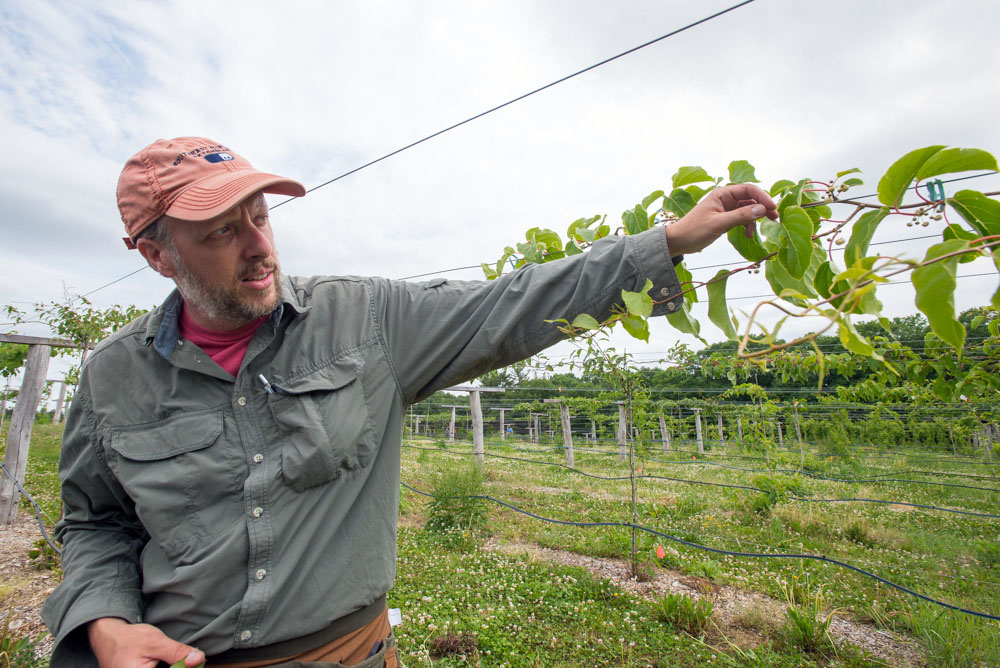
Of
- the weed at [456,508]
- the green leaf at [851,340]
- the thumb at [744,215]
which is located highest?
the thumb at [744,215]

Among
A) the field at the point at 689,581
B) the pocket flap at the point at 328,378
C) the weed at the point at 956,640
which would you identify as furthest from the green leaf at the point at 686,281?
the weed at the point at 956,640

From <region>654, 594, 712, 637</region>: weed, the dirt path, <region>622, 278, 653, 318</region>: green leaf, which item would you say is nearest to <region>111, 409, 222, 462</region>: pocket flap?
<region>622, 278, 653, 318</region>: green leaf

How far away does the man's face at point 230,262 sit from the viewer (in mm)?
1138

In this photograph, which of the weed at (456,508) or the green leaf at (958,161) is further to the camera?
the weed at (456,508)

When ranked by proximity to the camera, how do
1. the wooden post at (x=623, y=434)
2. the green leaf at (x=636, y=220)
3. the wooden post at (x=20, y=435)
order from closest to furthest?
the green leaf at (x=636, y=220) → the wooden post at (x=20, y=435) → the wooden post at (x=623, y=434)

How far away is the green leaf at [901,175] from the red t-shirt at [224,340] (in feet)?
4.21

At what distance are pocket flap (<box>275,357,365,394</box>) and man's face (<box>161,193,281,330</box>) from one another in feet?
0.58

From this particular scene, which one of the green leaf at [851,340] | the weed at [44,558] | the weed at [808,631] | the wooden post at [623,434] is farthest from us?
the wooden post at [623,434]

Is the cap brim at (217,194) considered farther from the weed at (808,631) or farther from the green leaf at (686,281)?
the weed at (808,631)

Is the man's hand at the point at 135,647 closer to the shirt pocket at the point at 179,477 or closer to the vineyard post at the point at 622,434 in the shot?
the shirt pocket at the point at 179,477

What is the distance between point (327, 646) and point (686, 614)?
309cm

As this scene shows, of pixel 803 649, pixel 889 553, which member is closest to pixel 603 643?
pixel 803 649

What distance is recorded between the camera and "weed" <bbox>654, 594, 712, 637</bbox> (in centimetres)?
335

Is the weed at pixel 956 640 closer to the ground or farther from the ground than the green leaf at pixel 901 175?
closer to the ground
